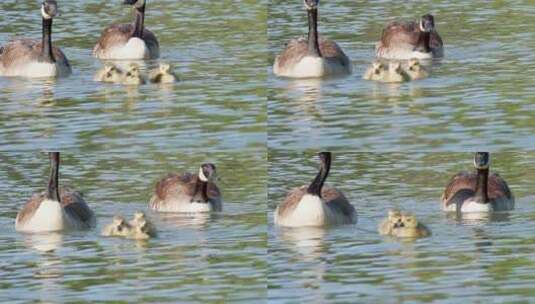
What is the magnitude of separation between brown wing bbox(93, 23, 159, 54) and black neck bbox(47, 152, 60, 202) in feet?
23.4

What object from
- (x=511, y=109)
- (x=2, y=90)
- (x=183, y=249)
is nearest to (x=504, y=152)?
(x=511, y=109)

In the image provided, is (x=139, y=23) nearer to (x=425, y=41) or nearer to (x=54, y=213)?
(x=425, y=41)

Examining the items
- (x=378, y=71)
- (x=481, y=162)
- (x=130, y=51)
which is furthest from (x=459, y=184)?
(x=130, y=51)

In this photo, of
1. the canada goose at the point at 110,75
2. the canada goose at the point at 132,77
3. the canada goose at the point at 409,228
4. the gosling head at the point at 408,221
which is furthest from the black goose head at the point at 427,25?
the gosling head at the point at 408,221

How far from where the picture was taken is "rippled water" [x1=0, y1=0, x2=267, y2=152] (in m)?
27.4

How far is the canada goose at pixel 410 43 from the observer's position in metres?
33.6

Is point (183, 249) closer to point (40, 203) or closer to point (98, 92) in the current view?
point (40, 203)

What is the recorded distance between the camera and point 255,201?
2755 cm

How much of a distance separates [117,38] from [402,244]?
11.6 m

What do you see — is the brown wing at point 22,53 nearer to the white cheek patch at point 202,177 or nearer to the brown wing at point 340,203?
the white cheek patch at point 202,177

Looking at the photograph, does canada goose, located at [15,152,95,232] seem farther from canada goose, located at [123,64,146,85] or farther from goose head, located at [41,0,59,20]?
goose head, located at [41,0,59,20]

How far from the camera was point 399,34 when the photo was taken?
3428 cm

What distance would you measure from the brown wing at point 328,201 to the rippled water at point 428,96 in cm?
62

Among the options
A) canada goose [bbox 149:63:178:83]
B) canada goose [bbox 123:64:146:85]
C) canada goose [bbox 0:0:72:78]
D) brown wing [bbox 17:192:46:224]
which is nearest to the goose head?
canada goose [bbox 0:0:72:78]
